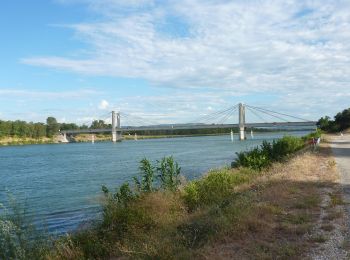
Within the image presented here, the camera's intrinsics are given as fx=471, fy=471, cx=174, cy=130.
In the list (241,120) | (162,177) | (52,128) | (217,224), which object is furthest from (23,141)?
(217,224)

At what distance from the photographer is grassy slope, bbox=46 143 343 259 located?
27.7 ft

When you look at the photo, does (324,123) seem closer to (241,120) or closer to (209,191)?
(241,120)

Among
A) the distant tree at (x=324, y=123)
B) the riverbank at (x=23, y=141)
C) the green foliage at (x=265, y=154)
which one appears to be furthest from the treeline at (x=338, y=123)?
the riverbank at (x=23, y=141)

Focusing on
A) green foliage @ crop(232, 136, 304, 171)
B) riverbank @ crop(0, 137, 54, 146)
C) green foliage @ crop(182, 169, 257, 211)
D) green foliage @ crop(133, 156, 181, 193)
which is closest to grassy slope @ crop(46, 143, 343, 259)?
green foliage @ crop(182, 169, 257, 211)

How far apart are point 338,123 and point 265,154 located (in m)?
88.2

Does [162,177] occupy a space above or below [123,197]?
above

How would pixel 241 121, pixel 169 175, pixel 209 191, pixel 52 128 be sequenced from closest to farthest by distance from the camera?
1. pixel 209 191
2. pixel 169 175
3. pixel 241 121
4. pixel 52 128

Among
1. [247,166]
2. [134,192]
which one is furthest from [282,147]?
[134,192]

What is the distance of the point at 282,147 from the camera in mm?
34938

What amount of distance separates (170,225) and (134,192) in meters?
4.71

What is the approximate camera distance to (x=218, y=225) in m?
9.60

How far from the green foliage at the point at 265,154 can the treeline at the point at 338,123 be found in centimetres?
7379

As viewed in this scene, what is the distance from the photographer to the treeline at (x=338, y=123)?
350 feet

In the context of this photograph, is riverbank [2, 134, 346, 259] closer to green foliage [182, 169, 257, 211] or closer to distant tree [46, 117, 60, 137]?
green foliage [182, 169, 257, 211]
